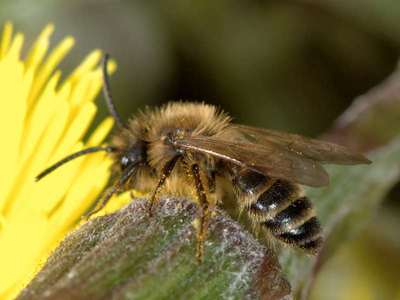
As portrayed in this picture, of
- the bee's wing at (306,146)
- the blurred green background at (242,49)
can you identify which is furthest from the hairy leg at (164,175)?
the blurred green background at (242,49)

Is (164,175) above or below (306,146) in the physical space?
above

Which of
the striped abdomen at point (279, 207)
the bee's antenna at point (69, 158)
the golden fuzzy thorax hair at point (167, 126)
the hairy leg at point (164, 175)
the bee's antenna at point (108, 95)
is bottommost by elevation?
the striped abdomen at point (279, 207)

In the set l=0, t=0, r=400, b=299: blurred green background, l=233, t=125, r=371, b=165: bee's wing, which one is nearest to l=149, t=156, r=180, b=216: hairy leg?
l=233, t=125, r=371, b=165: bee's wing

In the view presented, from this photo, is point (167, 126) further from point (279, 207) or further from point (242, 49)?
point (242, 49)

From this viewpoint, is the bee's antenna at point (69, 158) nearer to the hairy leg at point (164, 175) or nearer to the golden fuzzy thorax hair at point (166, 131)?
the golden fuzzy thorax hair at point (166, 131)

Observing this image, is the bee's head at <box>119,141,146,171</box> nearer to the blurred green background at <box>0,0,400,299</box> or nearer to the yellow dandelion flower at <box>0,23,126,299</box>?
the yellow dandelion flower at <box>0,23,126,299</box>

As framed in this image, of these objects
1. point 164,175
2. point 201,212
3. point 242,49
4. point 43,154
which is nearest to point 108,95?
point 43,154

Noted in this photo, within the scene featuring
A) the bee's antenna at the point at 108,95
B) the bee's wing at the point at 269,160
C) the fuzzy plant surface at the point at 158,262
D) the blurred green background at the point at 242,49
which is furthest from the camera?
the blurred green background at the point at 242,49
